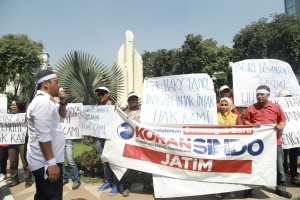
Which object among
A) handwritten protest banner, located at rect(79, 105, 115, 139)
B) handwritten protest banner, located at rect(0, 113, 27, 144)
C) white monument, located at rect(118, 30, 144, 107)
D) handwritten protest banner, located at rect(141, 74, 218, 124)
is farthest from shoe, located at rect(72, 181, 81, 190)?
white monument, located at rect(118, 30, 144, 107)

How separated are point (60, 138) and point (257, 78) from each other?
4.03 m

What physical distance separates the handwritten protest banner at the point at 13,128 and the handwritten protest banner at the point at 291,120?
16.3ft

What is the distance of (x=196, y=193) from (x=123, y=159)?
51.3 inches

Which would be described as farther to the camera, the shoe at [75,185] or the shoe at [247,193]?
the shoe at [75,185]

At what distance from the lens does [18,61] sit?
3781 centimetres

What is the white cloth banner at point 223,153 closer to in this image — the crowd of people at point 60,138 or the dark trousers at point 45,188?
the crowd of people at point 60,138

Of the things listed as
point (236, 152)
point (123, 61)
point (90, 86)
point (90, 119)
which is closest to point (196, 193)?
point (236, 152)

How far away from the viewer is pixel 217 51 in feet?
141

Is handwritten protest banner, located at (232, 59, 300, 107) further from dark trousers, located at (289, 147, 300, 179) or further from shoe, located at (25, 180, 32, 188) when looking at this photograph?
shoe, located at (25, 180, 32, 188)

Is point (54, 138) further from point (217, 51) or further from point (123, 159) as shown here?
point (217, 51)

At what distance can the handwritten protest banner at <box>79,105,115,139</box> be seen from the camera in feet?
18.7

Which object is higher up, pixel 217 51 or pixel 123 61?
pixel 217 51

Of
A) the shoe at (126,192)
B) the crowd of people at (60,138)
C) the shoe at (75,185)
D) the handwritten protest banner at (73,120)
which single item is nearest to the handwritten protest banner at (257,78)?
the crowd of people at (60,138)

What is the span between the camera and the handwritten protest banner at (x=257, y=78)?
5.89 meters
